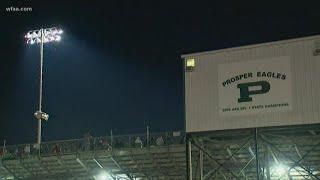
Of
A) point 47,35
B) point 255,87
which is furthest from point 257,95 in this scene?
point 47,35

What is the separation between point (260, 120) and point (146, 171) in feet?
57.8

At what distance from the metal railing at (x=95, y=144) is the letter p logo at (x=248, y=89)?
512 inches

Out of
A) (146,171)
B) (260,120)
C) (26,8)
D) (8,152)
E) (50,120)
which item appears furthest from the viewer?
(50,120)

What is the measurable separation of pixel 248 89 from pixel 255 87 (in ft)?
1.11

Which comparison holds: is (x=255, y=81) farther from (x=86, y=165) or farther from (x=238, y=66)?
(x=86, y=165)

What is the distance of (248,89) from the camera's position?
101 ft

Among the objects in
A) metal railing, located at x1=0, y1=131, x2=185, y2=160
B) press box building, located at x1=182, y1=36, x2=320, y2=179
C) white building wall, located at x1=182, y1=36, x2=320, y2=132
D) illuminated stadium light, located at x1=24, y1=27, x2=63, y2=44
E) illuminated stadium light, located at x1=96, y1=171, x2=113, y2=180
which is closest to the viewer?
white building wall, located at x1=182, y1=36, x2=320, y2=132

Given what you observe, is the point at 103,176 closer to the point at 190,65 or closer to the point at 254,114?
the point at 190,65

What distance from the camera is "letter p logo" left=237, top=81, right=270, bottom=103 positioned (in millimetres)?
30547

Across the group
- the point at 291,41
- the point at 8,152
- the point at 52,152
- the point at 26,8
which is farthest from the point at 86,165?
the point at 26,8

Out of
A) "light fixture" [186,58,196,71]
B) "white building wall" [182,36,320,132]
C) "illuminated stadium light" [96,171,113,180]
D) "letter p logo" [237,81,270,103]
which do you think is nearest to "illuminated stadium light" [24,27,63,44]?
"illuminated stadium light" [96,171,113,180]

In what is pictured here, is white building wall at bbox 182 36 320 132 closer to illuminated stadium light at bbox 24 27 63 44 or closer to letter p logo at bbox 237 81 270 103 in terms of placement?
letter p logo at bbox 237 81 270 103

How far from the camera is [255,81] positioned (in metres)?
30.8

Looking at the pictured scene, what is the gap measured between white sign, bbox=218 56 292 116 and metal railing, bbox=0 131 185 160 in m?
12.6
